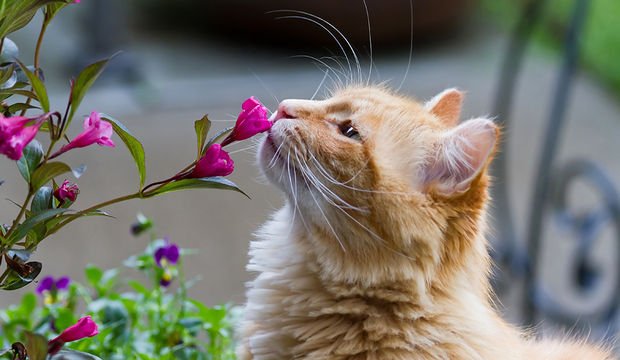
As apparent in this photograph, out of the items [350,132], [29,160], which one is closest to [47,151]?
[29,160]

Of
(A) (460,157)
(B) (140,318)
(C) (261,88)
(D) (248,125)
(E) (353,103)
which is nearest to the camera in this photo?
(D) (248,125)

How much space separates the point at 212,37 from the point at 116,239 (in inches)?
90.4

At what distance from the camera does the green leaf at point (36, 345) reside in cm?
84

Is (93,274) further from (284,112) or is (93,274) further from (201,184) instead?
(201,184)

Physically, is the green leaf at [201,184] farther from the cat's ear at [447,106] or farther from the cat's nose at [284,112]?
the cat's ear at [447,106]

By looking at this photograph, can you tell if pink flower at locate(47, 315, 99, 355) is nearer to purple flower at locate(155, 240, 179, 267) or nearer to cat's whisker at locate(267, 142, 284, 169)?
A: cat's whisker at locate(267, 142, 284, 169)

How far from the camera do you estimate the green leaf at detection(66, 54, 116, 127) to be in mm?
876

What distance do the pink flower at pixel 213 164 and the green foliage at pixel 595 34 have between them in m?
4.30

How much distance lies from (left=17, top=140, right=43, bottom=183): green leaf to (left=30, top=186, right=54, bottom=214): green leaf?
0.18 ft

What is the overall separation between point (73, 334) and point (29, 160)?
0.19 metres

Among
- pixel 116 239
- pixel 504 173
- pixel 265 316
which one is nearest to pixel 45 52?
pixel 116 239

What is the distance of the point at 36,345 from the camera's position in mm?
839

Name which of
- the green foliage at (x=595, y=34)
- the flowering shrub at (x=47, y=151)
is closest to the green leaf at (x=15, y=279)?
the flowering shrub at (x=47, y=151)

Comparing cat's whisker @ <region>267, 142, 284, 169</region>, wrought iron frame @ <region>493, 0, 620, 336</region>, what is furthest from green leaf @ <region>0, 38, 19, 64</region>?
wrought iron frame @ <region>493, 0, 620, 336</region>
